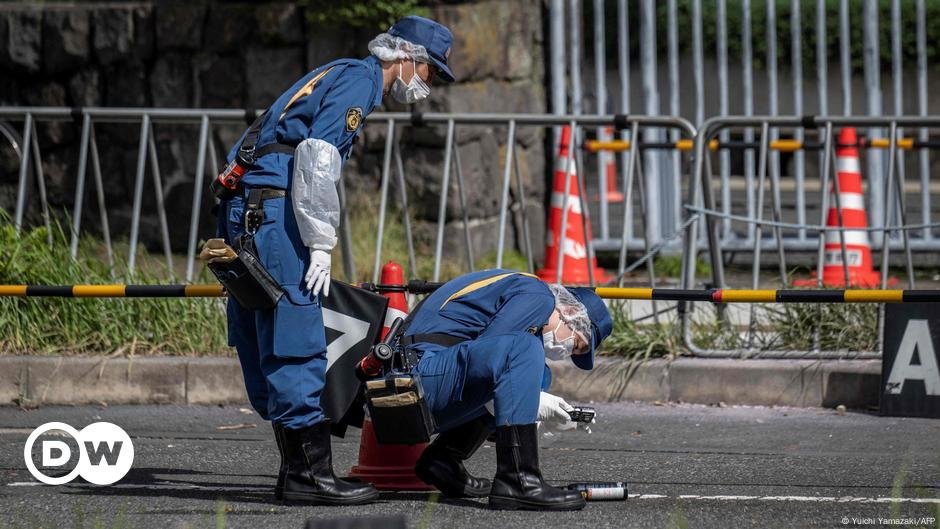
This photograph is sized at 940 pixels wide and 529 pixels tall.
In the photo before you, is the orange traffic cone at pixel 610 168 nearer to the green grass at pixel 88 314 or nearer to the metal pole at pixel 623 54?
the metal pole at pixel 623 54

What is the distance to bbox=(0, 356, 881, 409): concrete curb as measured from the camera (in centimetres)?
713

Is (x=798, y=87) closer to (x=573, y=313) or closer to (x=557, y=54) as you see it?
(x=557, y=54)

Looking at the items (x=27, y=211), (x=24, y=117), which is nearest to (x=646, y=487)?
(x=24, y=117)

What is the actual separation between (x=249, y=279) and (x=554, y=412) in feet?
3.64

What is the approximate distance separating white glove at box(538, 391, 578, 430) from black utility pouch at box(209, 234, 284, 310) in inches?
37.4

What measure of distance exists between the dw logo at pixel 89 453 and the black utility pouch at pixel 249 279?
3.41ft

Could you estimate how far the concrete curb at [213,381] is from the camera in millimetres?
7133

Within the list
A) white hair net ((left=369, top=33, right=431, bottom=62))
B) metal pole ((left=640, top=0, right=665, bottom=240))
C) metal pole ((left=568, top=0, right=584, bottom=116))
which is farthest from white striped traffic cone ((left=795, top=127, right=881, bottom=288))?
white hair net ((left=369, top=33, right=431, bottom=62))

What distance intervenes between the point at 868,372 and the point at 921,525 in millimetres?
2319

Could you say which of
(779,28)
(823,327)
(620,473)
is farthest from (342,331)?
(779,28)

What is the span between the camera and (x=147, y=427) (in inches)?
263

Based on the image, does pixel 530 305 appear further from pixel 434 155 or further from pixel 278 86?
pixel 278 86

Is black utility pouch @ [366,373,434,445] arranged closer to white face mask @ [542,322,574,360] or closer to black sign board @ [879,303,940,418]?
white face mask @ [542,322,574,360]

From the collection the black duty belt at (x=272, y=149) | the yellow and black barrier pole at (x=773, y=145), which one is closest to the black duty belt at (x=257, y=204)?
the black duty belt at (x=272, y=149)
